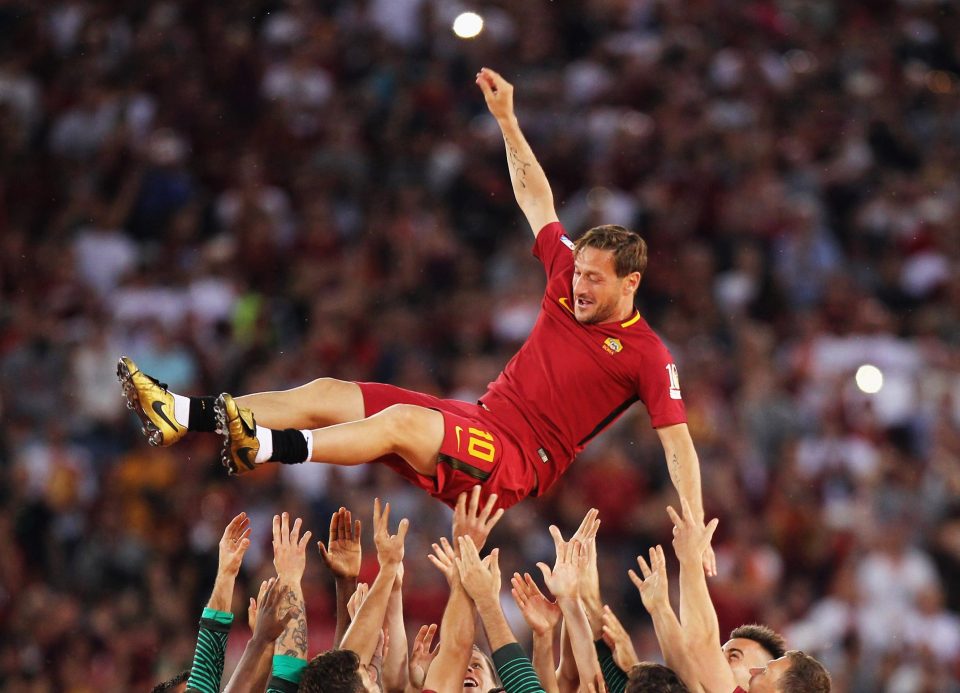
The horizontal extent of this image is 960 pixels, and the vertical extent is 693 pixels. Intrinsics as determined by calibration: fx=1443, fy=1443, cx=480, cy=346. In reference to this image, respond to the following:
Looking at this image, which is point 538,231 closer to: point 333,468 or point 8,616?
point 333,468

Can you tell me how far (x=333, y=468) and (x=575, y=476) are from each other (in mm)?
1786

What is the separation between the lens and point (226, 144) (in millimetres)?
13188

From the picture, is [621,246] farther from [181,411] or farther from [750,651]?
[181,411]

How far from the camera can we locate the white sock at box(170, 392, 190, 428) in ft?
17.7

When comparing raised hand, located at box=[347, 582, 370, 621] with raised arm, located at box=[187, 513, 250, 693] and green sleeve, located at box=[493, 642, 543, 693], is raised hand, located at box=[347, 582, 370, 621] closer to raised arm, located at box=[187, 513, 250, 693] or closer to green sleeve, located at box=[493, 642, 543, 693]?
raised arm, located at box=[187, 513, 250, 693]

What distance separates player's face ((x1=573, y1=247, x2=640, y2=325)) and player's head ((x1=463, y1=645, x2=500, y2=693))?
1.52 m

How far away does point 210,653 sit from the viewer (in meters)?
5.17

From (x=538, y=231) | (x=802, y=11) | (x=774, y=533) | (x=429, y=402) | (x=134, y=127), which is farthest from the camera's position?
(x=802, y=11)

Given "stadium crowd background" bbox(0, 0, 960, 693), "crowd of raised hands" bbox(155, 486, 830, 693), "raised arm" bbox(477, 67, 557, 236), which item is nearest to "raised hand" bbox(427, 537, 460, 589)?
"crowd of raised hands" bbox(155, 486, 830, 693)

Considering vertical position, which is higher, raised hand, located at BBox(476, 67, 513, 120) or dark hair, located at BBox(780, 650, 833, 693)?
raised hand, located at BBox(476, 67, 513, 120)

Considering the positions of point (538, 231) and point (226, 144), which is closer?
point (538, 231)

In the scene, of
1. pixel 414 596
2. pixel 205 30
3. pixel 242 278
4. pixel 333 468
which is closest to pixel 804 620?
pixel 414 596

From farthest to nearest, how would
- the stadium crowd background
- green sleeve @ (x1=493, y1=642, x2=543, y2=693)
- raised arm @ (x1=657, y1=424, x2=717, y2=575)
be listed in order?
the stadium crowd background → raised arm @ (x1=657, y1=424, x2=717, y2=575) → green sleeve @ (x1=493, y1=642, x2=543, y2=693)

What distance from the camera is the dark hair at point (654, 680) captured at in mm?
4648
